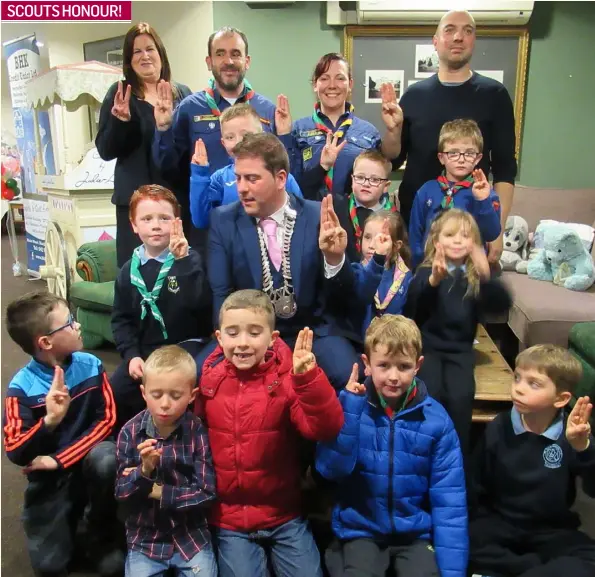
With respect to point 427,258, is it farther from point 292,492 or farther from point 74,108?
point 74,108

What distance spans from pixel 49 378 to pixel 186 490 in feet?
1.82

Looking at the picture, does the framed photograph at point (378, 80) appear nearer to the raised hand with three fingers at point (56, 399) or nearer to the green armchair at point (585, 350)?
the green armchair at point (585, 350)

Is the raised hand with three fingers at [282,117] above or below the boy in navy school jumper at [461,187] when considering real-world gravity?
above

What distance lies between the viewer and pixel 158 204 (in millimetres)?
2012

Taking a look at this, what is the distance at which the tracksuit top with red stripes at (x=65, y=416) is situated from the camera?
172cm

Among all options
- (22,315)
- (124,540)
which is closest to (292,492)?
(124,540)

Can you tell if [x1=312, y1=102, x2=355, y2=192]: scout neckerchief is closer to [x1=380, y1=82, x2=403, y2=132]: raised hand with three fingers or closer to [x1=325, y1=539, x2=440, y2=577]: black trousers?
[x1=380, y1=82, x2=403, y2=132]: raised hand with three fingers

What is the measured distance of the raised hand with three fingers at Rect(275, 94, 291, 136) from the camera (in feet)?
7.83

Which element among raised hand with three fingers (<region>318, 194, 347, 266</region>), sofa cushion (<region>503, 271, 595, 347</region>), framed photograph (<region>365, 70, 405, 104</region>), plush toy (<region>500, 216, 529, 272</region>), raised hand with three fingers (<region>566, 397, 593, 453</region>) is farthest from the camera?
framed photograph (<region>365, 70, 405, 104</region>)

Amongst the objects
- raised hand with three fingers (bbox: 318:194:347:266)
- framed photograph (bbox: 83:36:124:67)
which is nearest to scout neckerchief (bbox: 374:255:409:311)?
raised hand with three fingers (bbox: 318:194:347:266)

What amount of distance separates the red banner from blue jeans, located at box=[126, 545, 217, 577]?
223 cm

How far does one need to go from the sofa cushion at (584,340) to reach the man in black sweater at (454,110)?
69cm

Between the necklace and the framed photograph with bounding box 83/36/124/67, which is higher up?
the framed photograph with bounding box 83/36/124/67

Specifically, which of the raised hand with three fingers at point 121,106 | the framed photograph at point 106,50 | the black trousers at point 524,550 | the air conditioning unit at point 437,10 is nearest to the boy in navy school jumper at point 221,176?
the raised hand with three fingers at point 121,106
